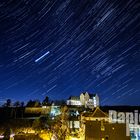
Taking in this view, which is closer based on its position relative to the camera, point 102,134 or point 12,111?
point 102,134

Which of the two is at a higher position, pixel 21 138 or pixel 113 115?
pixel 113 115

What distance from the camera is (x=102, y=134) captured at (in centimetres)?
2977

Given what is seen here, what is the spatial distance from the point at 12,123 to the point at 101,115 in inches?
736

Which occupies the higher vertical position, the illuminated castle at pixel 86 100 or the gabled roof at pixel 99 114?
the illuminated castle at pixel 86 100

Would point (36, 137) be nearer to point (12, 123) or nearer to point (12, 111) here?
point (12, 123)

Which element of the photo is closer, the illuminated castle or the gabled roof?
the gabled roof

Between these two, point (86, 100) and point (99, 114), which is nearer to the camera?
point (99, 114)

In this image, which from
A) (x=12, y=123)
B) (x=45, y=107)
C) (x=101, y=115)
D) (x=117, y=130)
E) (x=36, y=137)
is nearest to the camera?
(x=117, y=130)

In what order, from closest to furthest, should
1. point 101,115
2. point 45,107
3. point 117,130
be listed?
point 117,130
point 101,115
point 45,107

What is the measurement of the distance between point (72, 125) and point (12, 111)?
2778cm

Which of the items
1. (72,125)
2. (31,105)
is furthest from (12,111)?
(72,125)

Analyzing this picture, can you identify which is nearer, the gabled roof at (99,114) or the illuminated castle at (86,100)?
the gabled roof at (99,114)

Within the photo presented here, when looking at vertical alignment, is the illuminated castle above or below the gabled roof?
above

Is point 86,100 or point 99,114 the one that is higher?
point 86,100
